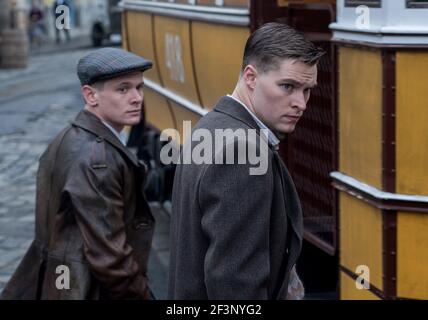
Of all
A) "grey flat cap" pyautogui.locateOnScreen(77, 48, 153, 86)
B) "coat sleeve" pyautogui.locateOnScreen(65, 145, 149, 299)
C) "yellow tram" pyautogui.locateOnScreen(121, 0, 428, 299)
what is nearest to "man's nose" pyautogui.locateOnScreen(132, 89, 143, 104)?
"grey flat cap" pyautogui.locateOnScreen(77, 48, 153, 86)

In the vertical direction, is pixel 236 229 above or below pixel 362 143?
above

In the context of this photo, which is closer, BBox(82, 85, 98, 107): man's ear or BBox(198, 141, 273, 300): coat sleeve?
BBox(198, 141, 273, 300): coat sleeve

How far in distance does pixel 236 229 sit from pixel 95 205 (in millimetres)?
1702

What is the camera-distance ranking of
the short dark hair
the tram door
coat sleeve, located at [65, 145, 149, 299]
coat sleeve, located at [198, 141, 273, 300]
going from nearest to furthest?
1. coat sleeve, located at [198, 141, 273, 300]
2. the short dark hair
3. coat sleeve, located at [65, 145, 149, 299]
4. the tram door

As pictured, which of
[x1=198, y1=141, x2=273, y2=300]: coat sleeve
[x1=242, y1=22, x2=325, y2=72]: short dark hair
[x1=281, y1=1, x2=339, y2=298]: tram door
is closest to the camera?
[x1=198, y1=141, x2=273, y2=300]: coat sleeve

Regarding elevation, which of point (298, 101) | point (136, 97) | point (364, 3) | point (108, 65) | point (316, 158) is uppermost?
point (364, 3)

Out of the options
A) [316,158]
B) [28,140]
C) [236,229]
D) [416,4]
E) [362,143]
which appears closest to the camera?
[236,229]

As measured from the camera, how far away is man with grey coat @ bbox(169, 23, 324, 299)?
9.98 feet

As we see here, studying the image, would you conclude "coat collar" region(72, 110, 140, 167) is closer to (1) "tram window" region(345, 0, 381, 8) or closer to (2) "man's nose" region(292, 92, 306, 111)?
(1) "tram window" region(345, 0, 381, 8)

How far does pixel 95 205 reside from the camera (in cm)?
464

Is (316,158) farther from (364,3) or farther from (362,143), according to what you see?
(364,3)

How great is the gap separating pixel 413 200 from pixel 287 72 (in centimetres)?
183

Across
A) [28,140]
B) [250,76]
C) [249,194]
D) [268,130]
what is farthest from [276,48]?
[28,140]
